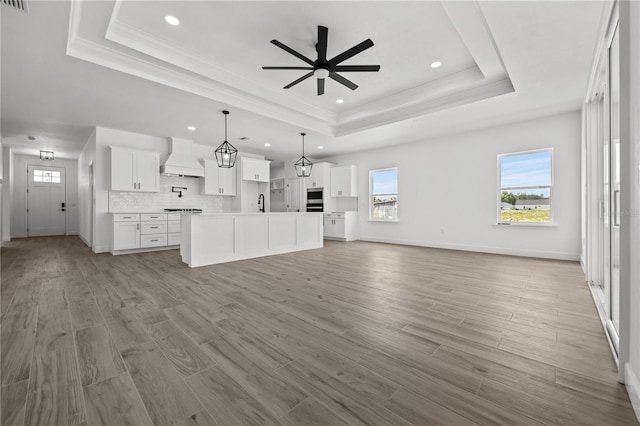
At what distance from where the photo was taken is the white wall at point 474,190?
495 centimetres

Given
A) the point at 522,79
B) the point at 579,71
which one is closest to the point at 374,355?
the point at 522,79

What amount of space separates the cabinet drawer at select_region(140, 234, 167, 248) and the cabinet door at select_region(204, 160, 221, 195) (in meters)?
1.65

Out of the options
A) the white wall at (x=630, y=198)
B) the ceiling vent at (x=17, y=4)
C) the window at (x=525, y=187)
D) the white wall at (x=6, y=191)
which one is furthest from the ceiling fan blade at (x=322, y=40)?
the white wall at (x=6, y=191)

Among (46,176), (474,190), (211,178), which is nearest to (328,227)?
(211,178)

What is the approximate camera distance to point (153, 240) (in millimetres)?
6156

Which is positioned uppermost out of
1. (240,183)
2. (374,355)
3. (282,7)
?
(282,7)

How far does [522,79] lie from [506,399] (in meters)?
4.09

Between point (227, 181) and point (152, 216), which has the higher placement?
point (227, 181)

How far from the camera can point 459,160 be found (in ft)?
20.5

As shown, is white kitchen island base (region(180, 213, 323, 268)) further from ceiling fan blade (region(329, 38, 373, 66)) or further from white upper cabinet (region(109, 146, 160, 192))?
ceiling fan blade (region(329, 38, 373, 66))

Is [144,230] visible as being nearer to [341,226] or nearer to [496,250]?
[341,226]

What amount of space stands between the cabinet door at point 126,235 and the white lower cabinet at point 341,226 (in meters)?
5.07

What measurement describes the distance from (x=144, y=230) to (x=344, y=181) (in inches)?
215

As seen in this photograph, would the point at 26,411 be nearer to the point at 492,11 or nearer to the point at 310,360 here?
the point at 310,360
